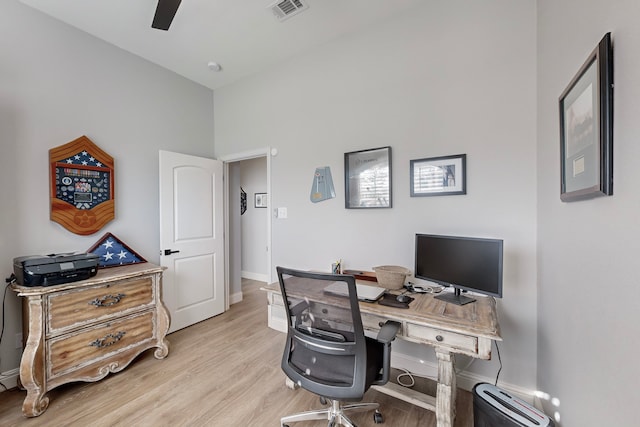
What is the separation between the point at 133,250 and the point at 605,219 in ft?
11.8

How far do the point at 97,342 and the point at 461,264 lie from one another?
2.84 meters

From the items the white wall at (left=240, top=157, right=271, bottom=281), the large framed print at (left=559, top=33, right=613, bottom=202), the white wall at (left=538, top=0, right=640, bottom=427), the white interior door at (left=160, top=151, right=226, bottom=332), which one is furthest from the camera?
the white wall at (left=240, top=157, right=271, bottom=281)

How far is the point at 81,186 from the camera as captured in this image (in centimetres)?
246

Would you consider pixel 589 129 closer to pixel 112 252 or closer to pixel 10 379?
pixel 112 252

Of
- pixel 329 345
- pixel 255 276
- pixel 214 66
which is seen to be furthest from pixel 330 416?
pixel 255 276

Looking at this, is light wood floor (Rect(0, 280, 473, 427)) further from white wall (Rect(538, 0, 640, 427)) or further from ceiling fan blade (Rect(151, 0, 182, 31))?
ceiling fan blade (Rect(151, 0, 182, 31))

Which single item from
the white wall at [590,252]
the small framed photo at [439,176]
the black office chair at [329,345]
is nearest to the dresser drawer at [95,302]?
the black office chair at [329,345]

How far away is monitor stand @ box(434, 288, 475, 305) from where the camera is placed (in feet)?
5.58

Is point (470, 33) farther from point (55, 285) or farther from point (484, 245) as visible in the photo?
point (55, 285)

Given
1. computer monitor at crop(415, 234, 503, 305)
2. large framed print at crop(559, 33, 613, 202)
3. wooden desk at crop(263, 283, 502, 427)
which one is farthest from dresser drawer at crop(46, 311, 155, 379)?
large framed print at crop(559, 33, 613, 202)

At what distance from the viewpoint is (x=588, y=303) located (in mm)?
999

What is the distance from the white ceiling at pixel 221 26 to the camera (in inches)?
86.4

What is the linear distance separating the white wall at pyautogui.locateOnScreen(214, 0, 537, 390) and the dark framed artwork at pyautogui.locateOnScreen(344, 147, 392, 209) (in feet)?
0.22

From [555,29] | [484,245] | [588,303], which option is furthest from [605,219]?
[555,29]
